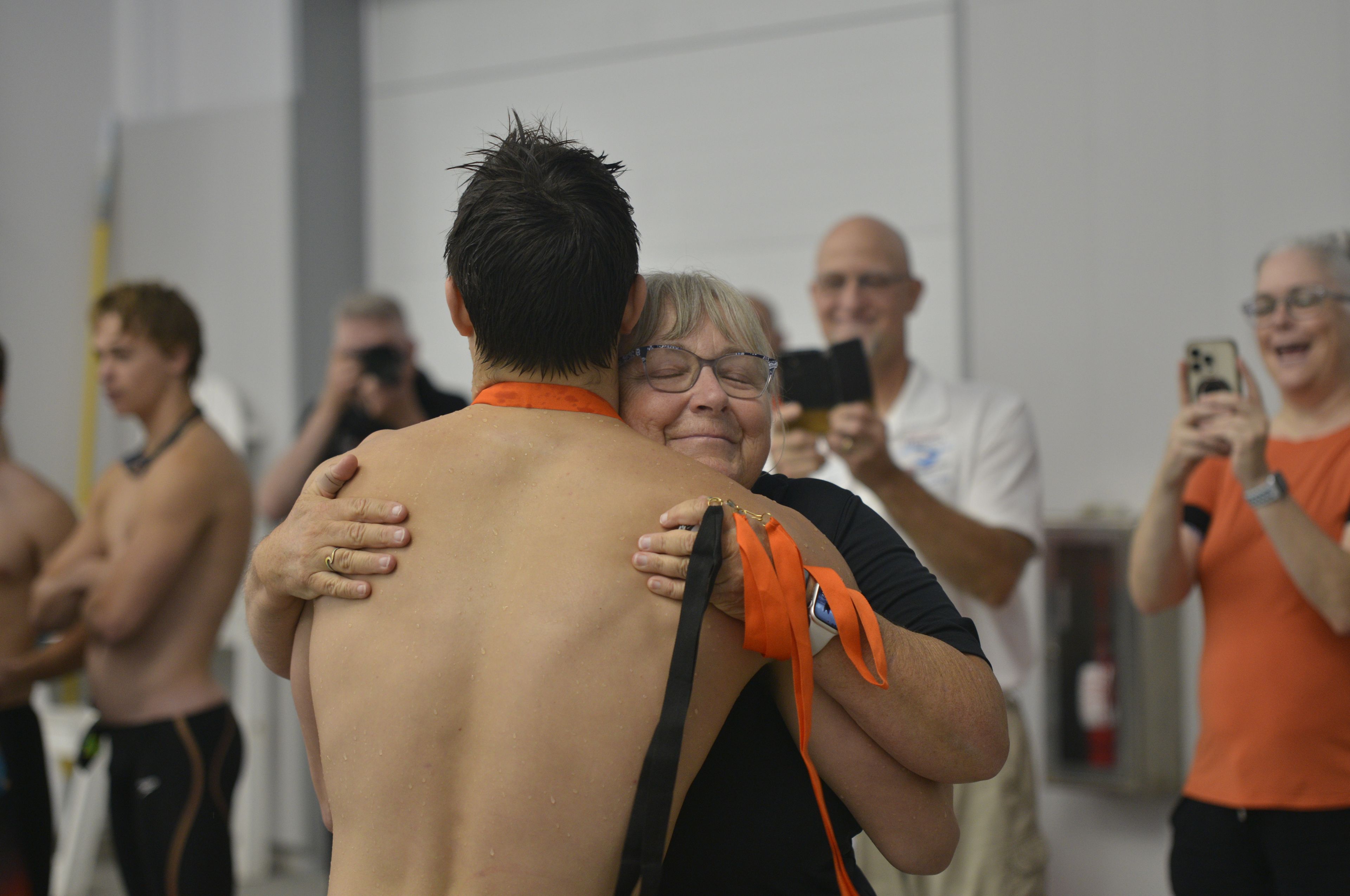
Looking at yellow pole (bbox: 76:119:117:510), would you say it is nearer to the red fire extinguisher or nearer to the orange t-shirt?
the red fire extinguisher

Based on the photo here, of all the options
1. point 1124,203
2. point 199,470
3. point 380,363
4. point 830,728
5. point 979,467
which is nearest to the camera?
point 830,728

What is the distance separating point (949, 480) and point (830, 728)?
4.99ft

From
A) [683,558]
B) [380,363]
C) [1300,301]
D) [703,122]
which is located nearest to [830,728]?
[683,558]

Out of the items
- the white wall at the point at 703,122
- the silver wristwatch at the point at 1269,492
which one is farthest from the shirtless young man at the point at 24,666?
the silver wristwatch at the point at 1269,492

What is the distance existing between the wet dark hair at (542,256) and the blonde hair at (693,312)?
20 centimetres

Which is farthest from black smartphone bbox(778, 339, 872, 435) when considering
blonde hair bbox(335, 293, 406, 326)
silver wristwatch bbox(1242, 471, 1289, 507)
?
blonde hair bbox(335, 293, 406, 326)

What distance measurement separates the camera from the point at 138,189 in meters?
5.01

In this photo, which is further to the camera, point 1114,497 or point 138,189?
point 138,189

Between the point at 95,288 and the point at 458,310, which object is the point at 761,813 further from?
the point at 95,288

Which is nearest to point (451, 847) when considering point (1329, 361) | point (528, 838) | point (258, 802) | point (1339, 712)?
point (528, 838)

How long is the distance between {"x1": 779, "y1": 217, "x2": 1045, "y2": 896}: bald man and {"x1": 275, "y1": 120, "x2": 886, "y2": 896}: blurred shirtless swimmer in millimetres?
1111

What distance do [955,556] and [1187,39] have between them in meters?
2.12

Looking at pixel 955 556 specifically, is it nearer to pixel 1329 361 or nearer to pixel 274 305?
pixel 1329 361

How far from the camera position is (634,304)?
4.05ft
